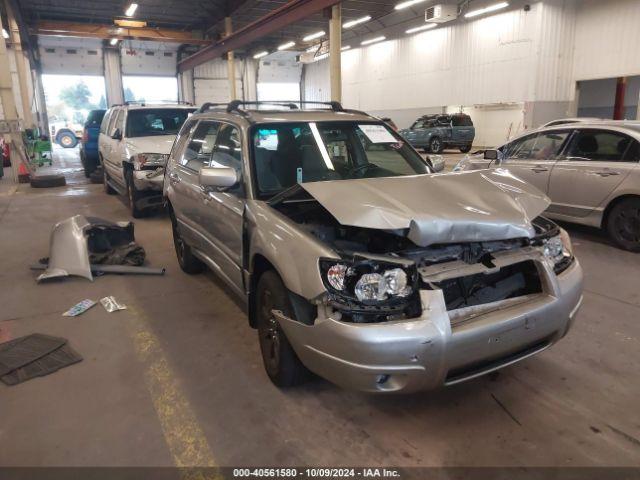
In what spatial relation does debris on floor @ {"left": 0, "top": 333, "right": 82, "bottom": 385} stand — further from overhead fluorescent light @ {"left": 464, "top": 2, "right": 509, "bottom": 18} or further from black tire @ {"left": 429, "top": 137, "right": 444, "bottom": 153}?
overhead fluorescent light @ {"left": 464, "top": 2, "right": 509, "bottom": 18}

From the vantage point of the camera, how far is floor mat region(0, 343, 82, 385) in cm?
301

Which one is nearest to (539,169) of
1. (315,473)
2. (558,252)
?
(558,252)

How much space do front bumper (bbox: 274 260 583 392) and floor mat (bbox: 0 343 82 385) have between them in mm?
1795

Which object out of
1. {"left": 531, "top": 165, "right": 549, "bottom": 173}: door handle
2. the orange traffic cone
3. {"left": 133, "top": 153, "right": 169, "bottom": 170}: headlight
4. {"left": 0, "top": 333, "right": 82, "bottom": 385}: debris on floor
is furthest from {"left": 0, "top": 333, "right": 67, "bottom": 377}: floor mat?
the orange traffic cone

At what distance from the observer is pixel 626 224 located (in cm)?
549

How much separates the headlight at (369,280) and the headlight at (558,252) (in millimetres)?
952

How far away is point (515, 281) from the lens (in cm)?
260

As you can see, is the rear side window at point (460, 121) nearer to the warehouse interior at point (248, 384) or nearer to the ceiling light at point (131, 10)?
the warehouse interior at point (248, 384)

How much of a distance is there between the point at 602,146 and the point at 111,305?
230 inches

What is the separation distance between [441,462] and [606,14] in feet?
68.0

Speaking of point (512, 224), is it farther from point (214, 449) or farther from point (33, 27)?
point (33, 27)

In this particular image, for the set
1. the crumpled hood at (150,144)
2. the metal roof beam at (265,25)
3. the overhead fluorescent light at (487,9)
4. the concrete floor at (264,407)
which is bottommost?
the concrete floor at (264,407)

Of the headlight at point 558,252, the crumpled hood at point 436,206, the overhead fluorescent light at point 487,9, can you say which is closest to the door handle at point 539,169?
the crumpled hood at point 436,206

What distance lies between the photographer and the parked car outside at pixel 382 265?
2.12 m
